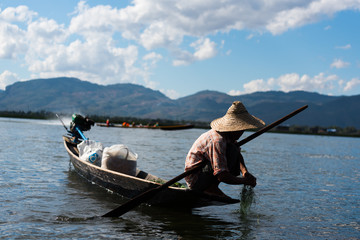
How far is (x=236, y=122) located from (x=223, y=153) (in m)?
0.65

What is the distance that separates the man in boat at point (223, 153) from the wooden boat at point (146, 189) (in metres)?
0.20

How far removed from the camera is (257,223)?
873 centimetres

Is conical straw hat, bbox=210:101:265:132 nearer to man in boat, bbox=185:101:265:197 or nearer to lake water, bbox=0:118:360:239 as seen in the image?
man in boat, bbox=185:101:265:197

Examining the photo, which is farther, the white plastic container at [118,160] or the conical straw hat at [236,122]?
the white plastic container at [118,160]

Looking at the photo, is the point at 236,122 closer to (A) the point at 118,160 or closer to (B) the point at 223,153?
(B) the point at 223,153

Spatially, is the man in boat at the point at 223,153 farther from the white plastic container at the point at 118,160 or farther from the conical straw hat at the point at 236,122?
the white plastic container at the point at 118,160

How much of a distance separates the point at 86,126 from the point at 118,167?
7.03 m

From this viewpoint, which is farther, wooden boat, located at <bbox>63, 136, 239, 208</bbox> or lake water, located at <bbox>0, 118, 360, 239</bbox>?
wooden boat, located at <bbox>63, 136, 239, 208</bbox>

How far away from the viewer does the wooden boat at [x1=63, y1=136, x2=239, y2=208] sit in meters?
7.71

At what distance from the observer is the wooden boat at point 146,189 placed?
7.71m

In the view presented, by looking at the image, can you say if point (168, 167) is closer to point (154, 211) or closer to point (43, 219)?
point (154, 211)

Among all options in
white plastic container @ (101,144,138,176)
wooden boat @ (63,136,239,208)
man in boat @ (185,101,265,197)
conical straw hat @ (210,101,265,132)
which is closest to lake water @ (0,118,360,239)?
wooden boat @ (63,136,239,208)

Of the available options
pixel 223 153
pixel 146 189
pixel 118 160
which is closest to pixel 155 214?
pixel 146 189

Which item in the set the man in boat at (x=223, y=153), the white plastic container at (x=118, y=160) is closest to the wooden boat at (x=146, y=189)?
the man in boat at (x=223, y=153)
